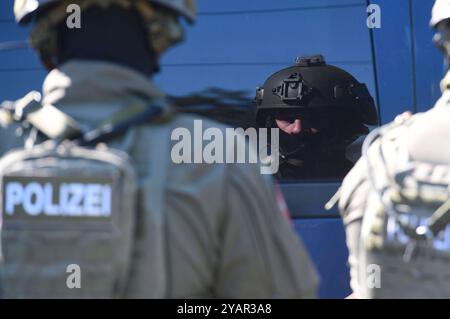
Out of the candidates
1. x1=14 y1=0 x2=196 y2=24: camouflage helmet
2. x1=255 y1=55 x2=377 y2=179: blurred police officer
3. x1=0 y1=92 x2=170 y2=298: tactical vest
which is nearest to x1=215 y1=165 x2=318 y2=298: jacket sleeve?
x1=0 y1=92 x2=170 y2=298: tactical vest

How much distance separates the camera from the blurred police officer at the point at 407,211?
248cm

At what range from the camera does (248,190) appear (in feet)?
6.36

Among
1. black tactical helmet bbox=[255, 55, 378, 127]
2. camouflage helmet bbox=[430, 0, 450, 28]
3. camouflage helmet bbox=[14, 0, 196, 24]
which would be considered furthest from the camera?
black tactical helmet bbox=[255, 55, 378, 127]

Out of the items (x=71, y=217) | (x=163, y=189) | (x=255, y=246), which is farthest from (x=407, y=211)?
(x=71, y=217)

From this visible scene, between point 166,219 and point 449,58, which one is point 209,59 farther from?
point 166,219

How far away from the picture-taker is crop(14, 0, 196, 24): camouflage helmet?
6.65ft

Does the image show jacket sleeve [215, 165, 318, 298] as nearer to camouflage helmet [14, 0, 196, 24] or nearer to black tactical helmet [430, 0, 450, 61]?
camouflage helmet [14, 0, 196, 24]

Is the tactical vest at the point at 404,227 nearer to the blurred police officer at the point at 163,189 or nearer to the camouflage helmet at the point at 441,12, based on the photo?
the camouflage helmet at the point at 441,12

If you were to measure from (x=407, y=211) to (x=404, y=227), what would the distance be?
4cm

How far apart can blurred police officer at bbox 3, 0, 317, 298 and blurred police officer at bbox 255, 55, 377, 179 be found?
1.75m

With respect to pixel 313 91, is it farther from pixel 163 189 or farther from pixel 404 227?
pixel 163 189

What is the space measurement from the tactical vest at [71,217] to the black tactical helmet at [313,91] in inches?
73.8

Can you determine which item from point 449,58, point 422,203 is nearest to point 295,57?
point 449,58
